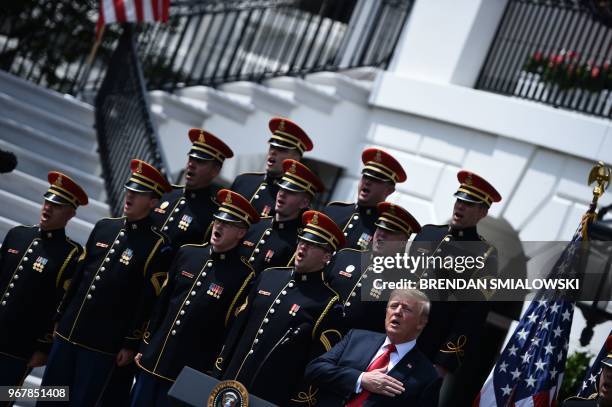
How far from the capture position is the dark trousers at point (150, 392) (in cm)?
701

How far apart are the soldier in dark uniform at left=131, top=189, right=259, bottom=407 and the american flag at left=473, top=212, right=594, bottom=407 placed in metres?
1.68

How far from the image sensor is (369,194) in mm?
7719

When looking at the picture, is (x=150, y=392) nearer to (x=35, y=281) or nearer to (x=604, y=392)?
(x=35, y=281)

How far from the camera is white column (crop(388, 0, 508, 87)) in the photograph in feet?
40.4

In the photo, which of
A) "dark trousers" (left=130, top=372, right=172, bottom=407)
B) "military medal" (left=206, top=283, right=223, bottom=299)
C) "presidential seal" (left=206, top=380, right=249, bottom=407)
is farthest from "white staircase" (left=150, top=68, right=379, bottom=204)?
"presidential seal" (left=206, top=380, right=249, bottom=407)

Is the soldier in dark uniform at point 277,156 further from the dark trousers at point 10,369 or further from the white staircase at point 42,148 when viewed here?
the white staircase at point 42,148

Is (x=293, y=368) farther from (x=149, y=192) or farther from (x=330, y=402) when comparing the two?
(x=149, y=192)

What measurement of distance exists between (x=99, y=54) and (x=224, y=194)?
21.0 ft

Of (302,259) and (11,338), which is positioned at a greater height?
(302,259)

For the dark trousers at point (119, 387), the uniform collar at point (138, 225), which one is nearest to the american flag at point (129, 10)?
the uniform collar at point (138, 225)

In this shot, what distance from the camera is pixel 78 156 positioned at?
35.6 ft

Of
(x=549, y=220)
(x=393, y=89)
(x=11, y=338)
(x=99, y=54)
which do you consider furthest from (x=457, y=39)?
(x=11, y=338)

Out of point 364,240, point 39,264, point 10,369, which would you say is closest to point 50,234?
point 39,264

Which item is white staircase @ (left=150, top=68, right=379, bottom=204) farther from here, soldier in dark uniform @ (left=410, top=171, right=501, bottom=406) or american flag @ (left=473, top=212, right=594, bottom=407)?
american flag @ (left=473, top=212, right=594, bottom=407)
